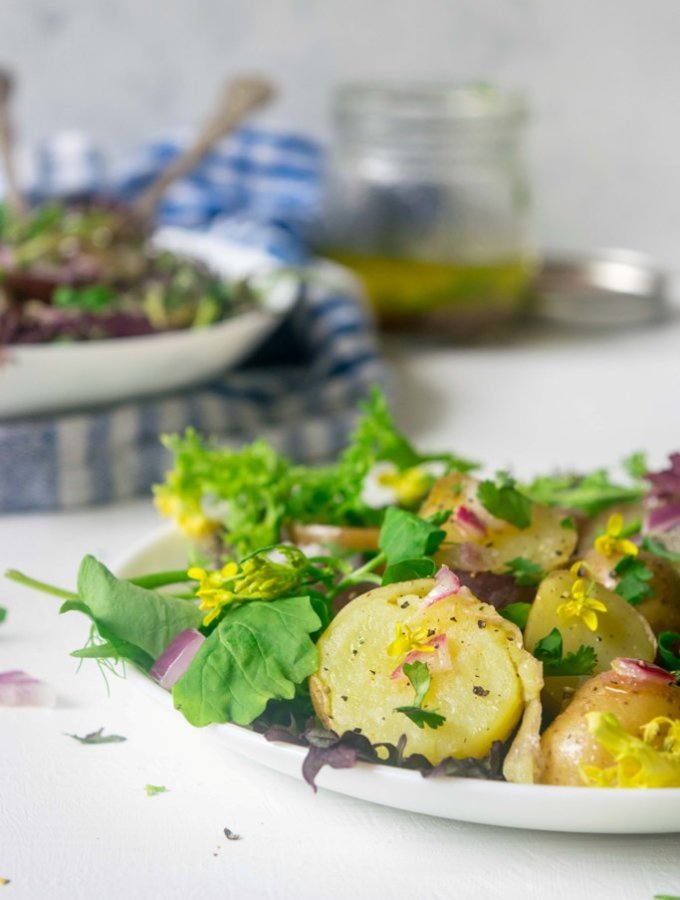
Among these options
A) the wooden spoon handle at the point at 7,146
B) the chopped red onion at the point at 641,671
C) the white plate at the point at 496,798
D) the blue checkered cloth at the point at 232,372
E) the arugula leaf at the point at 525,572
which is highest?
the wooden spoon handle at the point at 7,146

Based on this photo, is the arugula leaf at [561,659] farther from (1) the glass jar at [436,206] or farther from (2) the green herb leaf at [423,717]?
(1) the glass jar at [436,206]

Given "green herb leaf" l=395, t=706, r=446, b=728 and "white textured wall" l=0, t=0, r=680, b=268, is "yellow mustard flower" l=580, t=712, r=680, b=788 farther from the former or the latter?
"white textured wall" l=0, t=0, r=680, b=268

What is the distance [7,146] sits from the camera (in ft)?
7.58

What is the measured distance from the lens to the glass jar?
2.61 meters

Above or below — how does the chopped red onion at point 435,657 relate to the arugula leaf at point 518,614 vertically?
above

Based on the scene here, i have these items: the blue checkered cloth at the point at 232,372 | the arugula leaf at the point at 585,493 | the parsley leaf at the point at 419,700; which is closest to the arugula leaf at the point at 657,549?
the arugula leaf at the point at 585,493

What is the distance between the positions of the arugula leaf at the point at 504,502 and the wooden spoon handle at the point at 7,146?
→ 4.78 feet

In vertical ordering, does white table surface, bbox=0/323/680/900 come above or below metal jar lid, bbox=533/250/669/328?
above

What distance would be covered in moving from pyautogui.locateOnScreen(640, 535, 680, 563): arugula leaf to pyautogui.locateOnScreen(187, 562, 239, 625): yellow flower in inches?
14.7

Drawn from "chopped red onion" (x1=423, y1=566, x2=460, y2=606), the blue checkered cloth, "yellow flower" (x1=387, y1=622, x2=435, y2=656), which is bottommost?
the blue checkered cloth

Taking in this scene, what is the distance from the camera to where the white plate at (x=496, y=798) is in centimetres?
84

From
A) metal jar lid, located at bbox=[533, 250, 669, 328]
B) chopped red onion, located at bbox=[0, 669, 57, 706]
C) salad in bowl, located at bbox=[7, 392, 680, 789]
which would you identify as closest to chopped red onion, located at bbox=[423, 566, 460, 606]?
salad in bowl, located at bbox=[7, 392, 680, 789]

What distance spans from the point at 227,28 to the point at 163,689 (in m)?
2.52

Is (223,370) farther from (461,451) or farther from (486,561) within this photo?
(486,561)
